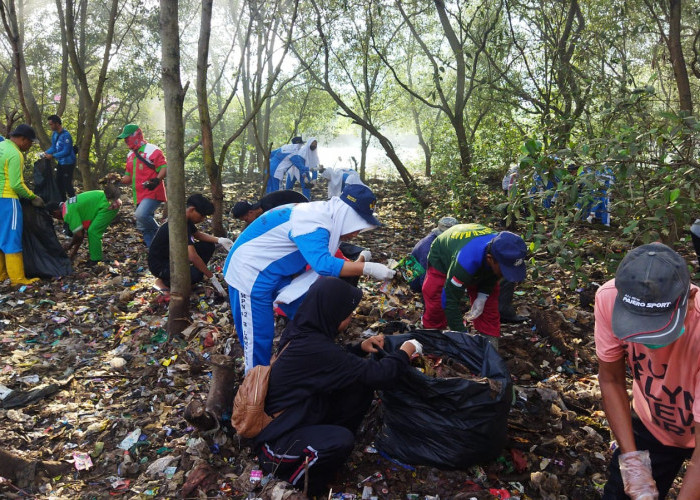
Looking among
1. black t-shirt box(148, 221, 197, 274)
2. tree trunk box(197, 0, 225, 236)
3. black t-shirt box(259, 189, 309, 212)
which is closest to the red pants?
black t-shirt box(259, 189, 309, 212)

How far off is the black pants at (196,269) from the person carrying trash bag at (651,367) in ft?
14.7

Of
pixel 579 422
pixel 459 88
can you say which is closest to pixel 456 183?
pixel 459 88

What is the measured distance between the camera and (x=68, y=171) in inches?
322

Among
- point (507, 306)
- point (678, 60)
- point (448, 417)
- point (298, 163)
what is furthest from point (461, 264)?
point (298, 163)

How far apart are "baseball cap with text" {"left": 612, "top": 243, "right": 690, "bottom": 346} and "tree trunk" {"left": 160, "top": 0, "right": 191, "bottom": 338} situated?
337 cm

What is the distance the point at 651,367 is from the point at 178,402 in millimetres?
3064

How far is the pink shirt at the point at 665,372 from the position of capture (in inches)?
66.2

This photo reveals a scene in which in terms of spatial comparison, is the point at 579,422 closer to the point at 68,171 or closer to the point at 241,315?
the point at 241,315

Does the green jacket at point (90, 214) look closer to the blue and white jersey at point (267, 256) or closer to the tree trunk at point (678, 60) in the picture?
the blue and white jersey at point (267, 256)

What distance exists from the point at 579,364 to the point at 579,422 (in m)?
0.86

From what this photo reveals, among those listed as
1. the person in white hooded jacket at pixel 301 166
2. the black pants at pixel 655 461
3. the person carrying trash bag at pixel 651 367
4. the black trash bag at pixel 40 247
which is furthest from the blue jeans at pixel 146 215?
the black pants at pixel 655 461

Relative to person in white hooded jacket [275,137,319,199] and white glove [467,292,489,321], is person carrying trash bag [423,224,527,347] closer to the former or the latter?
white glove [467,292,489,321]

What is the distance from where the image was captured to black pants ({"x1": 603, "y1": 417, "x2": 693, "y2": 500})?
6.49 feet

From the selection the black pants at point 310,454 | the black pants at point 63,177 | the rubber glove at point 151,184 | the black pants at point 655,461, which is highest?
the black pants at point 63,177
